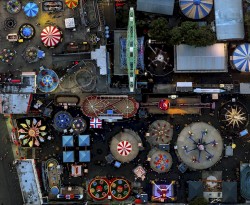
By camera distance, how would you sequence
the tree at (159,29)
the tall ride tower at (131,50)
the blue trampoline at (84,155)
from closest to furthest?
the tall ride tower at (131,50), the tree at (159,29), the blue trampoline at (84,155)

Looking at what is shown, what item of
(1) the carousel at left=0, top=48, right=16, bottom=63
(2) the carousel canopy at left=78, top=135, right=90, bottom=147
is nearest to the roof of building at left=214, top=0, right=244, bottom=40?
(2) the carousel canopy at left=78, top=135, right=90, bottom=147

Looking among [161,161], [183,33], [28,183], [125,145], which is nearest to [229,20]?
[183,33]

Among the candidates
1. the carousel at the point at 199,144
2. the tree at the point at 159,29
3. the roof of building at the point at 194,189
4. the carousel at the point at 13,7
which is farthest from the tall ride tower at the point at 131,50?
the carousel at the point at 13,7

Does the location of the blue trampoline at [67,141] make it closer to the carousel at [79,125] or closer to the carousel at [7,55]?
the carousel at [79,125]

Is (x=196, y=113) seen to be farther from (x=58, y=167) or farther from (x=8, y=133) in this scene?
(x=8, y=133)

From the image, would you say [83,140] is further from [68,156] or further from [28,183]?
[28,183]

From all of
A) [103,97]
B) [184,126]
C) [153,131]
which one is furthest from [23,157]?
[184,126]
